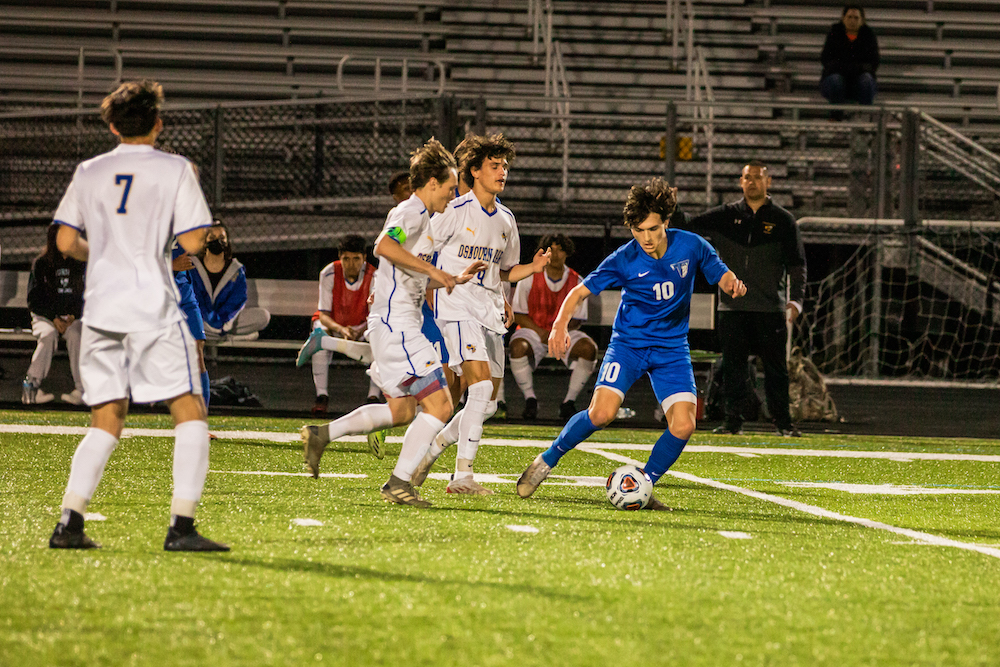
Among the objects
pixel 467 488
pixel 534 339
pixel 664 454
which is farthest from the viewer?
pixel 534 339

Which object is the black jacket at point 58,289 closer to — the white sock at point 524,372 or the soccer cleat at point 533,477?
the white sock at point 524,372

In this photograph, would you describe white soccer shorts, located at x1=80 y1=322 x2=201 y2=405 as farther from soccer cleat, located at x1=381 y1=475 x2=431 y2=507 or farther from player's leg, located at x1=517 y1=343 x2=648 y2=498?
player's leg, located at x1=517 y1=343 x2=648 y2=498

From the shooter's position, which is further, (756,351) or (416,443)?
(756,351)

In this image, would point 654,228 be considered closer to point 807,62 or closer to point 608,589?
point 608,589

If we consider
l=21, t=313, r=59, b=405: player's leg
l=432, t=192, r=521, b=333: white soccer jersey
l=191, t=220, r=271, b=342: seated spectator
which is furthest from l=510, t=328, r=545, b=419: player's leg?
l=432, t=192, r=521, b=333: white soccer jersey

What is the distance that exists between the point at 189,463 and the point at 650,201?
2941mm

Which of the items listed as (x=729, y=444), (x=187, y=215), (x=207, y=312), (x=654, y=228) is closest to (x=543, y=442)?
(x=729, y=444)

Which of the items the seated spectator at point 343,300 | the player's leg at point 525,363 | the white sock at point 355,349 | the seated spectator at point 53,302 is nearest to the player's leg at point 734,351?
the player's leg at point 525,363

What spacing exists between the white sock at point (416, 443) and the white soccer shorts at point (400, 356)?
23 cm

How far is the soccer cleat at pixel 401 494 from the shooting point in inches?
240

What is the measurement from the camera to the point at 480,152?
6867mm

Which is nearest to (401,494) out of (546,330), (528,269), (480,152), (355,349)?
(528,269)

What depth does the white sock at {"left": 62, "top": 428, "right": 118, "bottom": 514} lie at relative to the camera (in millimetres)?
4566

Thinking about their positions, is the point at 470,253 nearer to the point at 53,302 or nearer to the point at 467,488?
the point at 467,488
